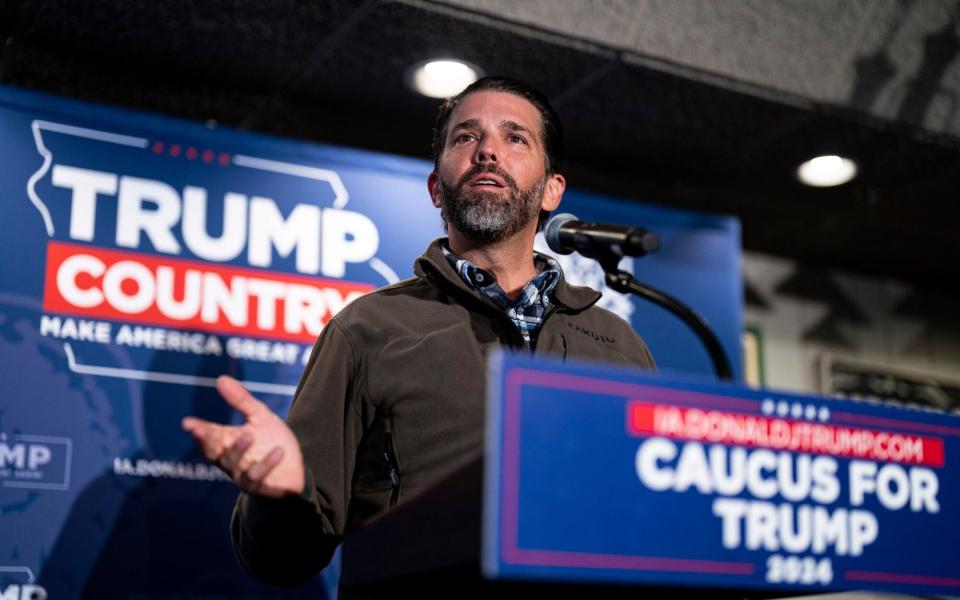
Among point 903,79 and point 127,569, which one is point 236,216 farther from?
point 903,79

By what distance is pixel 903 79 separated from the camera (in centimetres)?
318

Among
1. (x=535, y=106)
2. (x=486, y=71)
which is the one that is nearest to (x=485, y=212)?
(x=535, y=106)

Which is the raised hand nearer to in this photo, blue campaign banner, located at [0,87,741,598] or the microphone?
the microphone

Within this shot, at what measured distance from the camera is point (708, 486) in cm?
87

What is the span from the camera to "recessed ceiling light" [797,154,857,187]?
11.1 feet

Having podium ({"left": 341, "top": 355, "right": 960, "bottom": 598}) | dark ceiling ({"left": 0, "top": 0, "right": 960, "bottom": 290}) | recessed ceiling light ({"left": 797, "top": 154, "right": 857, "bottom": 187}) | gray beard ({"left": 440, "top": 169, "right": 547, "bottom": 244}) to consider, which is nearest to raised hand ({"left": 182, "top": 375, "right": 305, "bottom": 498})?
podium ({"left": 341, "top": 355, "right": 960, "bottom": 598})

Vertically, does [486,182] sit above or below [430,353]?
above

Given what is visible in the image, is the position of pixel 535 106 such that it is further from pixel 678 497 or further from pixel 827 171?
pixel 827 171

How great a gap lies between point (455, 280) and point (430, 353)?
0.14 meters

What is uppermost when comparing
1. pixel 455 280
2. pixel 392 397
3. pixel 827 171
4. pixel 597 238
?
pixel 827 171

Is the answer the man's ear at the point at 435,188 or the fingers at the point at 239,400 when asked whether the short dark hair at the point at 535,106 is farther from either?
the fingers at the point at 239,400

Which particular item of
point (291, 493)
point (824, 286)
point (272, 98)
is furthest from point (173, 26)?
point (824, 286)

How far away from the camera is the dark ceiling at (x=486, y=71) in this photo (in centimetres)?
259

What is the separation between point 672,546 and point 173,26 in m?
2.17
